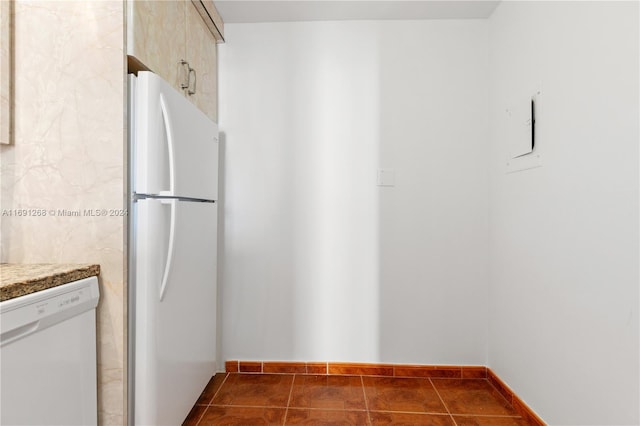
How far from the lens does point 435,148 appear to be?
225 centimetres

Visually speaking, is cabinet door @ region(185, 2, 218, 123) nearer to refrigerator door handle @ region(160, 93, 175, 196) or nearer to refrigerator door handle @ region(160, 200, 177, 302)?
refrigerator door handle @ region(160, 93, 175, 196)

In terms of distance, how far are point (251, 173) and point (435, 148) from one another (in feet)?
3.96

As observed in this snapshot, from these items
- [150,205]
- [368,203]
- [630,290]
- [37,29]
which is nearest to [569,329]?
[630,290]

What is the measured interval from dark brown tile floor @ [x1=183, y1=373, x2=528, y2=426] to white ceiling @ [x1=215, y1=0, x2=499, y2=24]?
7.53 feet

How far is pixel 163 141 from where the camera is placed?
1.38m

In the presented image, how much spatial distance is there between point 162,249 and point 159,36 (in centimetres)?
91

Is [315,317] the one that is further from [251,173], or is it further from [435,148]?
[435,148]

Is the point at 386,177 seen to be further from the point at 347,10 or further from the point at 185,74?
the point at 185,74

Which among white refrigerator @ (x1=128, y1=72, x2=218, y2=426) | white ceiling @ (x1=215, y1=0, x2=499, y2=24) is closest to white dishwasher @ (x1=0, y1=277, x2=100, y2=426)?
white refrigerator @ (x1=128, y1=72, x2=218, y2=426)

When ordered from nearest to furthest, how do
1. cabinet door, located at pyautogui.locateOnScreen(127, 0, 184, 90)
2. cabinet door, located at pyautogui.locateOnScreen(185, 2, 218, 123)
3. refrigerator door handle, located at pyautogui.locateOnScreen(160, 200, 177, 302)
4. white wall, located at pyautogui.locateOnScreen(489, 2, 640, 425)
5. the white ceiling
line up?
white wall, located at pyautogui.locateOnScreen(489, 2, 640, 425), cabinet door, located at pyautogui.locateOnScreen(127, 0, 184, 90), refrigerator door handle, located at pyautogui.locateOnScreen(160, 200, 177, 302), cabinet door, located at pyautogui.locateOnScreen(185, 2, 218, 123), the white ceiling

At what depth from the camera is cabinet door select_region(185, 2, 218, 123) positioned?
1.85 meters

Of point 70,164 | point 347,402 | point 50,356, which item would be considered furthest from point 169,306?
point 347,402

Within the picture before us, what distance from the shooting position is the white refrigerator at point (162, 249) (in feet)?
4.33

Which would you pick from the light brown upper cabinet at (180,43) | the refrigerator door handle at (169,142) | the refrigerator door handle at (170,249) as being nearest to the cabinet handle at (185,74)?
the light brown upper cabinet at (180,43)
